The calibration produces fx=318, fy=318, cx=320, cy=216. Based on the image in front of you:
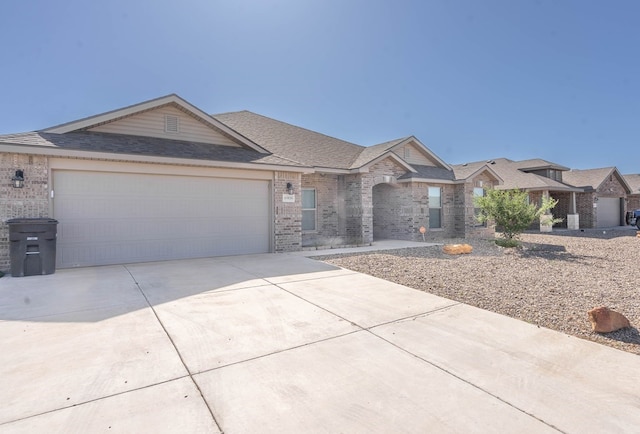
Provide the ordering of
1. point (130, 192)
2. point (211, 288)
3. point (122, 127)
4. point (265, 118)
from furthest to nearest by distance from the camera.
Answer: point (265, 118) < point (122, 127) < point (130, 192) < point (211, 288)

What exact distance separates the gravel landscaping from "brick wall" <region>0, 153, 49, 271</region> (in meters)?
7.27

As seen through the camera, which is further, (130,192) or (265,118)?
(265,118)

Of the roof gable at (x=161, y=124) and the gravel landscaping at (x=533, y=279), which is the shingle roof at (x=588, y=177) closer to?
the gravel landscaping at (x=533, y=279)

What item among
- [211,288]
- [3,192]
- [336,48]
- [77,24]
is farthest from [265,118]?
[211,288]

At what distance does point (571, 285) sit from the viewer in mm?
6305

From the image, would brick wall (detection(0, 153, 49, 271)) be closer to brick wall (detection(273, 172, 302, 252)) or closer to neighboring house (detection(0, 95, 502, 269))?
neighboring house (detection(0, 95, 502, 269))

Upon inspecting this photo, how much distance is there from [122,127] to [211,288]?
6514mm

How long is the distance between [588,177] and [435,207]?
1875 cm

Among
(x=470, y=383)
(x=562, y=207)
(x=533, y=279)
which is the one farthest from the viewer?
(x=562, y=207)

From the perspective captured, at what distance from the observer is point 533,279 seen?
686 cm

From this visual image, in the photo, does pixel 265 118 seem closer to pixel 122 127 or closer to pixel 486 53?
pixel 122 127

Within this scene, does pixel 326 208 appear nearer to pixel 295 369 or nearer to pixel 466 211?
pixel 466 211

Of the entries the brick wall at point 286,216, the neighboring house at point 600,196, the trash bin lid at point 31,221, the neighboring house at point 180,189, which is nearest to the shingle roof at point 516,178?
the neighboring house at point 600,196

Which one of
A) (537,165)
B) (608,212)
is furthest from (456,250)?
(608,212)
